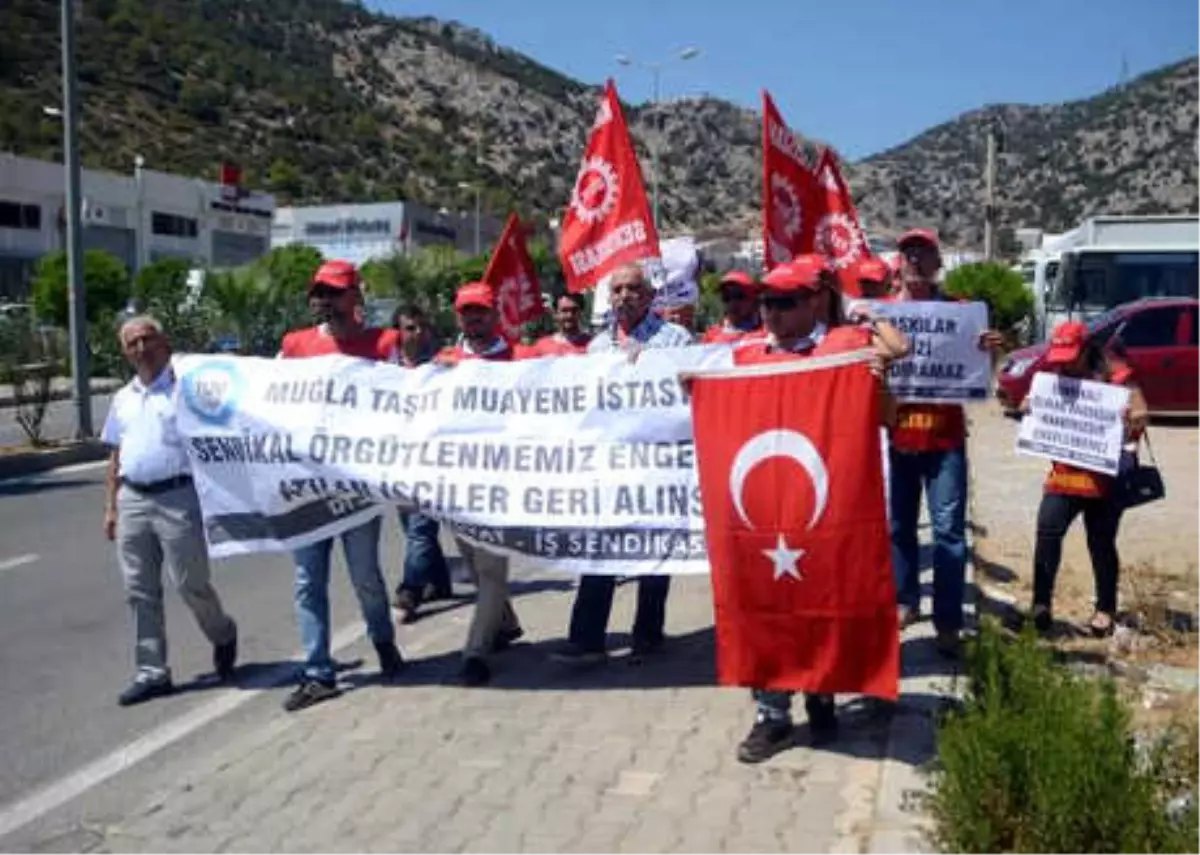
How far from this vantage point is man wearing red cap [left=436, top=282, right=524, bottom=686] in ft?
21.0

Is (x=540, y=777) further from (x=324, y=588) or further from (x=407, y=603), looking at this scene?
(x=407, y=603)

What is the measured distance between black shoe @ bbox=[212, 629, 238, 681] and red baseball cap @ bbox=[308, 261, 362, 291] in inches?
71.1

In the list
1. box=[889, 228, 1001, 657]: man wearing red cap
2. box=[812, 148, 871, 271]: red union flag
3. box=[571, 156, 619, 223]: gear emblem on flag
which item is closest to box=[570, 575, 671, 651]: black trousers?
box=[889, 228, 1001, 657]: man wearing red cap

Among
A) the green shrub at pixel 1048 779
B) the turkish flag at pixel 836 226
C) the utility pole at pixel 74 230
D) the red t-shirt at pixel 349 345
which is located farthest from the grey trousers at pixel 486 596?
the utility pole at pixel 74 230

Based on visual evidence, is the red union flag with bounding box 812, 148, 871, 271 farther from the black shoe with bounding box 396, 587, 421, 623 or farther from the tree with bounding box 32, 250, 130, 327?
the tree with bounding box 32, 250, 130, 327

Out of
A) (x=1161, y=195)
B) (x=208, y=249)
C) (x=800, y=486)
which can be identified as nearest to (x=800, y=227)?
(x=800, y=486)

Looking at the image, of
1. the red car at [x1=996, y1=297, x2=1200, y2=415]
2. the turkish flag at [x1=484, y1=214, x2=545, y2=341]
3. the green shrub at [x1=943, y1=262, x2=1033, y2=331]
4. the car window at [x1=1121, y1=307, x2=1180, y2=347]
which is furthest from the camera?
the green shrub at [x1=943, y1=262, x2=1033, y2=331]

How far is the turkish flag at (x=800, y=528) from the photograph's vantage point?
15.7ft

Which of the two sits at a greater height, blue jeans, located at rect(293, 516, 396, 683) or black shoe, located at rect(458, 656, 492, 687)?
blue jeans, located at rect(293, 516, 396, 683)

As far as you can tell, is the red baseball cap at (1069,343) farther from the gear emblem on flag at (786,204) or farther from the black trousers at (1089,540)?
the gear emblem on flag at (786,204)

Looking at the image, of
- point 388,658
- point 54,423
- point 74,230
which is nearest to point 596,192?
point 388,658

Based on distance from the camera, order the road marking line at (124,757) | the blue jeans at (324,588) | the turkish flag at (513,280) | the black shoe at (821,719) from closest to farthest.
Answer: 1. the road marking line at (124,757)
2. the black shoe at (821,719)
3. the blue jeans at (324,588)
4. the turkish flag at (513,280)

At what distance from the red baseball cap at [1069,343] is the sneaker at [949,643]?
1.60 meters

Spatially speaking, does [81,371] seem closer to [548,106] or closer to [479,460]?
[479,460]
